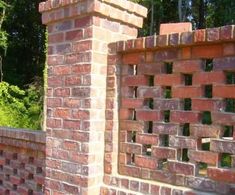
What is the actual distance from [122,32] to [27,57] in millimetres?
17154

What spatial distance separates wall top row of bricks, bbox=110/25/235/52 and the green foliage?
400 inches

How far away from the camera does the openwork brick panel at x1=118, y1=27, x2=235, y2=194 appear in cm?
227

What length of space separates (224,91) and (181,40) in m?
0.40

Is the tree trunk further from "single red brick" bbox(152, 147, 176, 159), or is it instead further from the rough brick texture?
"single red brick" bbox(152, 147, 176, 159)

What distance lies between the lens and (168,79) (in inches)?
101

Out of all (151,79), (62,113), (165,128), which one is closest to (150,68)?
(151,79)

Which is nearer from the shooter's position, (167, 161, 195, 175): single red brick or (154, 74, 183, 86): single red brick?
(167, 161, 195, 175): single red brick

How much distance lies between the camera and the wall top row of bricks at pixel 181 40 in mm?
2195

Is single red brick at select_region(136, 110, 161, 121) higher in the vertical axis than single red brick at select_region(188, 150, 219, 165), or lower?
higher

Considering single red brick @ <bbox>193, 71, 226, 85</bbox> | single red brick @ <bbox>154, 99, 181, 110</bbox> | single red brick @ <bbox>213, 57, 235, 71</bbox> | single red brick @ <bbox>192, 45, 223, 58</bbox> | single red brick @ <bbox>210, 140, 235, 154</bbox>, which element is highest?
single red brick @ <bbox>192, 45, 223, 58</bbox>

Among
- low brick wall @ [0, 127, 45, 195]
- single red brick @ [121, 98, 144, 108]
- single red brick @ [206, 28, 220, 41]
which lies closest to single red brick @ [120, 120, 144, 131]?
single red brick @ [121, 98, 144, 108]

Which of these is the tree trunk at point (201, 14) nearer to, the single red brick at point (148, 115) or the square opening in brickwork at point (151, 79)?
the square opening in brickwork at point (151, 79)

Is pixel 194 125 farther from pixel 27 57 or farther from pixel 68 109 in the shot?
pixel 27 57

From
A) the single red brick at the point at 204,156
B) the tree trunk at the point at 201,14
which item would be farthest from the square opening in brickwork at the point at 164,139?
the tree trunk at the point at 201,14
